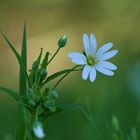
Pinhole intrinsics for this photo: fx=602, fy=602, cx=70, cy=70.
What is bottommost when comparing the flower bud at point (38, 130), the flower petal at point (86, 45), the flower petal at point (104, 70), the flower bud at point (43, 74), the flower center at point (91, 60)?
the flower bud at point (38, 130)

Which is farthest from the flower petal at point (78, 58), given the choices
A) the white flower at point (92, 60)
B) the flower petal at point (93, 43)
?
the flower petal at point (93, 43)

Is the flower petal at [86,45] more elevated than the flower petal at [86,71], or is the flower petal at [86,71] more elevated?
the flower petal at [86,45]

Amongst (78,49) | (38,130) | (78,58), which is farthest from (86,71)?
(78,49)

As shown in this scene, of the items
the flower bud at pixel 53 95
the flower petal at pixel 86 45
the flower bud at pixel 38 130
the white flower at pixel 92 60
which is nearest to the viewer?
the flower bud at pixel 38 130

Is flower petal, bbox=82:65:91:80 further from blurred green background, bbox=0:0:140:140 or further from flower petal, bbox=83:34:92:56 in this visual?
blurred green background, bbox=0:0:140:140

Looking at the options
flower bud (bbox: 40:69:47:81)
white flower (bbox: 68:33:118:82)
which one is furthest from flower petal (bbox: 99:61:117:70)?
flower bud (bbox: 40:69:47:81)

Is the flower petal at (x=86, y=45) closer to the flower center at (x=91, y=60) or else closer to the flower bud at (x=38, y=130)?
the flower center at (x=91, y=60)
